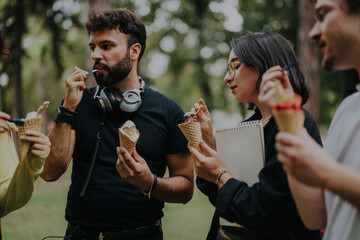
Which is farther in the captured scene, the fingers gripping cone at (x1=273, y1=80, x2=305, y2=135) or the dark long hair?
the dark long hair

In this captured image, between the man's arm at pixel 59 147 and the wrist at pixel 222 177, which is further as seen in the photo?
the man's arm at pixel 59 147

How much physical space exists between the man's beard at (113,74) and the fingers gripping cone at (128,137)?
60 centimetres

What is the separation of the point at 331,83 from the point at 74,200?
1446 cm

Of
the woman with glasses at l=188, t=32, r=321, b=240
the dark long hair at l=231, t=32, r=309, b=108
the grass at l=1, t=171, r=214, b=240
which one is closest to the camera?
the woman with glasses at l=188, t=32, r=321, b=240

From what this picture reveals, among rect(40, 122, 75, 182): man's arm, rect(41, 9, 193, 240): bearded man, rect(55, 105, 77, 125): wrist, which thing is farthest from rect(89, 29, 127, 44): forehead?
rect(40, 122, 75, 182): man's arm

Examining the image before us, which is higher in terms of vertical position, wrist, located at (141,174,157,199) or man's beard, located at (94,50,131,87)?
man's beard, located at (94,50,131,87)

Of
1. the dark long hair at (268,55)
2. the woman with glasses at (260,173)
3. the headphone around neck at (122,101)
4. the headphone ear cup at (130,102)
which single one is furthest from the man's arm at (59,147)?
the dark long hair at (268,55)

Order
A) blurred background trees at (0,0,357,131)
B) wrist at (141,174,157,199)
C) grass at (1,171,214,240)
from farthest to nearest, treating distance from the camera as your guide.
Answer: blurred background trees at (0,0,357,131) < grass at (1,171,214,240) < wrist at (141,174,157,199)

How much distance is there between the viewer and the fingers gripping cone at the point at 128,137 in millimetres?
2602

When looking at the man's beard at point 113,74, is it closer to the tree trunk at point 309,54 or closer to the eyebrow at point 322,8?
the eyebrow at point 322,8

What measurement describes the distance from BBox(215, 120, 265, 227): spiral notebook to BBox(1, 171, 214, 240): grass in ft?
17.9

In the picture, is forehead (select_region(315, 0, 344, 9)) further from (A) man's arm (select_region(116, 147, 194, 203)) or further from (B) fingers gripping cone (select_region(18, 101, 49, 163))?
(B) fingers gripping cone (select_region(18, 101, 49, 163))

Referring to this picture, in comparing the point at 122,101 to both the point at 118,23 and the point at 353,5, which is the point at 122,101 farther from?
the point at 353,5

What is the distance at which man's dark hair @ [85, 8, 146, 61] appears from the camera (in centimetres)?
316
